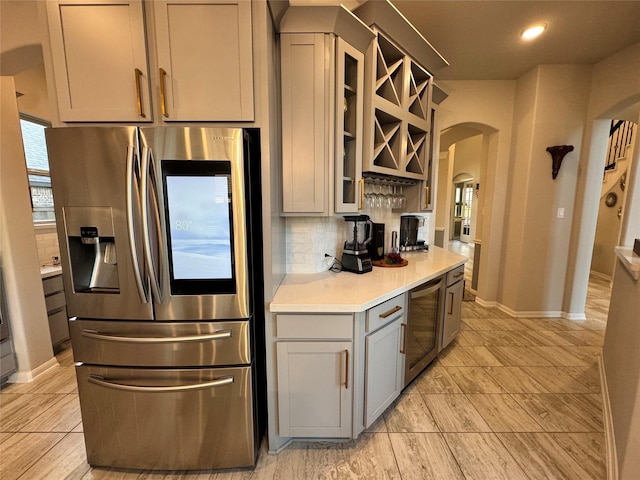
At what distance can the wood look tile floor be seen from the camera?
1.47 metres

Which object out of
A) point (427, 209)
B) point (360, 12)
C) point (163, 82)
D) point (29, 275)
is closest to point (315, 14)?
point (360, 12)

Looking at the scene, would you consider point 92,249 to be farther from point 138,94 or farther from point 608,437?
point 608,437

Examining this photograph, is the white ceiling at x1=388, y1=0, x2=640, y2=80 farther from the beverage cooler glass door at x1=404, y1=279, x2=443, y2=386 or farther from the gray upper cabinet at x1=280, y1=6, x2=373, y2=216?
the beverage cooler glass door at x1=404, y1=279, x2=443, y2=386

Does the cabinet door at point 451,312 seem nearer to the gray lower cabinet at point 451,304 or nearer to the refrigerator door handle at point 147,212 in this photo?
the gray lower cabinet at point 451,304

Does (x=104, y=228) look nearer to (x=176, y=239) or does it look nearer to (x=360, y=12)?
(x=176, y=239)

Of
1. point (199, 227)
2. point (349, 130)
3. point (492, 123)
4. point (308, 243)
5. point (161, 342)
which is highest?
point (492, 123)

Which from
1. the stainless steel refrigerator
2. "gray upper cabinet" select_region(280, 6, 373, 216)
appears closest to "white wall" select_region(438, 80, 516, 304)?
"gray upper cabinet" select_region(280, 6, 373, 216)

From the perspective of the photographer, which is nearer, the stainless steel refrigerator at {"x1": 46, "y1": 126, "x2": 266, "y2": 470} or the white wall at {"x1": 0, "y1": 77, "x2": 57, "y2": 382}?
the stainless steel refrigerator at {"x1": 46, "y1": 126, "x2": 266, "y2": 470}

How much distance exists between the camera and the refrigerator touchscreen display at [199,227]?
1.25 m

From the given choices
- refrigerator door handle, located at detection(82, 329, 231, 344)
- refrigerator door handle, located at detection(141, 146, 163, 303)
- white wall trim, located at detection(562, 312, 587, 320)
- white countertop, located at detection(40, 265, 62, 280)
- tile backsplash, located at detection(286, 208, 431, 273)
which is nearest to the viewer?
refrigerator door handle, located at detection(141, 146, 163, 303)

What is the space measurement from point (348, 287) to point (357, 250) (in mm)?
442

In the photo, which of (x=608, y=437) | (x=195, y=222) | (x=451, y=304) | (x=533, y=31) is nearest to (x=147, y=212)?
(x=195, y=222)

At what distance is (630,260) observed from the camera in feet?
5.47

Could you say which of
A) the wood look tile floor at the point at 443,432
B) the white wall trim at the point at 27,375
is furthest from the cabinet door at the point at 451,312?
the white wall trim at the point at 27,375
